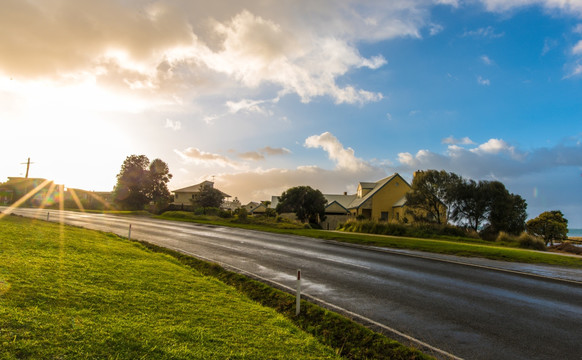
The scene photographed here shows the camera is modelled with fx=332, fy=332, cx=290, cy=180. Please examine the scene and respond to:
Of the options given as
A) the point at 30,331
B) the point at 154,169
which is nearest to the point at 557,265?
the point at 30,331

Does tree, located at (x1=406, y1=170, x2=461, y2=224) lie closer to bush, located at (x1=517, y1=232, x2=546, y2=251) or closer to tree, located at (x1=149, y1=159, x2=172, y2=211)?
bush, located at (x1=517, y1=232, x2=546, y2=251)

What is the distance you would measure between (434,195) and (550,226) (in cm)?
3022

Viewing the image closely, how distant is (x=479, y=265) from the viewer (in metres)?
14.2

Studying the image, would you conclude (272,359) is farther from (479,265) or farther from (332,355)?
(479,265)

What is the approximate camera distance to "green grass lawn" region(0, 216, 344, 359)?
3953 millimetres

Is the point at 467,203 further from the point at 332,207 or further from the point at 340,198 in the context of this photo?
the point at 340,198

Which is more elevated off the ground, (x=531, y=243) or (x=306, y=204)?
(x=306, y=204)

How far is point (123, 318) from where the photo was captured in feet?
→ 16.3

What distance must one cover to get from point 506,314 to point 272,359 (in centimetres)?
592

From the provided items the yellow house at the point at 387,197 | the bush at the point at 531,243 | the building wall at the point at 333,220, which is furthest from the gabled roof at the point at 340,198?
the bush at the point at 531,243

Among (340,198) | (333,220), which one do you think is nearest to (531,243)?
(333,220)

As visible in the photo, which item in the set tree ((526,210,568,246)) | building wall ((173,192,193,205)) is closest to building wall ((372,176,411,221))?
tree ((526,210,568,246))

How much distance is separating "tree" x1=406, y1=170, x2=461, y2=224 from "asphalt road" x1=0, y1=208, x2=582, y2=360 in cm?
2307

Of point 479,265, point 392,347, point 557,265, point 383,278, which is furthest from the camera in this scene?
point 557,265
